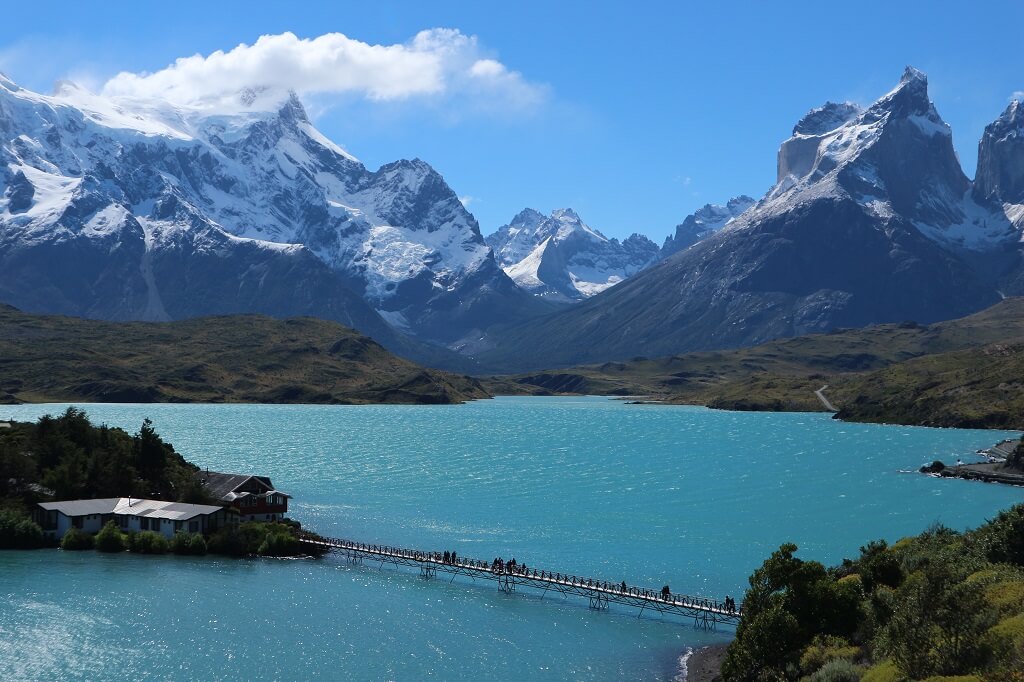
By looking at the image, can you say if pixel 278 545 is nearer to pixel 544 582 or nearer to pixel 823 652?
pixel 544 582

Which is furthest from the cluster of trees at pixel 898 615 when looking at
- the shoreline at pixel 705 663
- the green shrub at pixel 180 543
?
the green shrub at pixel 180 543

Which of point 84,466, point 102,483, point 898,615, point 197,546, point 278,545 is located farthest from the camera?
point 84,466

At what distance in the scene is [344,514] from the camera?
140125 millimetres

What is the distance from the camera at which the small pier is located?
89250mm

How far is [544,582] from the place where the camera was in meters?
99.8

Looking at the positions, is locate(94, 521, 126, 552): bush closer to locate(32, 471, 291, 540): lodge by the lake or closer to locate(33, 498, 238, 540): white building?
locate(32, 471, 291, 540): lodge by the lake

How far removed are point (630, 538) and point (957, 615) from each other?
263 ft

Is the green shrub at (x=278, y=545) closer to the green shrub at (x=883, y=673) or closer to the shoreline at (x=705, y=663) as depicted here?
the shoreline at (x=705, y=663)

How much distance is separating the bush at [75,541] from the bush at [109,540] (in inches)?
37.3

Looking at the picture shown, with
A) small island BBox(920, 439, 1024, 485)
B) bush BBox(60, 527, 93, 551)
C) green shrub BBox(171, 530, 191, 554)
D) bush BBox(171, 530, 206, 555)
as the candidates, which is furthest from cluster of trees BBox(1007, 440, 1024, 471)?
bush BBox(60, 527, 93, 551)

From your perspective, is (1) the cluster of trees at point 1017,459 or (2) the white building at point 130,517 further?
(1) the cluster of trees at point 1017,459

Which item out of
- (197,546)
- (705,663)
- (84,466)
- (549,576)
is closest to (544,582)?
(549,576)

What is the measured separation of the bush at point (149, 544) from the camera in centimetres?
10988

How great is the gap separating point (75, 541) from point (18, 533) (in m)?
5.85
